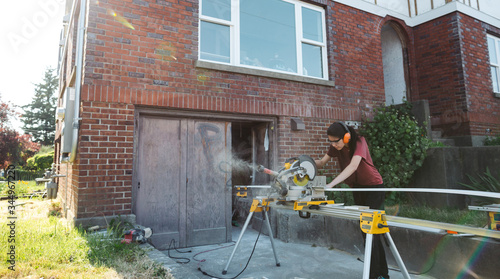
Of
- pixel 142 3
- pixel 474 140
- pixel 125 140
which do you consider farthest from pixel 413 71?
pixel 125 140

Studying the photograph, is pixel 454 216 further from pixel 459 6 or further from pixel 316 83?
pixel 459 6

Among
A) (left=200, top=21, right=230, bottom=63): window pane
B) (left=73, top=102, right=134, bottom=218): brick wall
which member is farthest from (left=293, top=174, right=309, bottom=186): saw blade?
(left=200, top=21, right=230, bottom=63): window pane

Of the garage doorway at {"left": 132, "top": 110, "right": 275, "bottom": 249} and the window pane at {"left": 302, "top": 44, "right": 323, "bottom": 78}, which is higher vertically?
the window pane at {"left": 302, "top": 44, "right": 323, "bottom": 78}

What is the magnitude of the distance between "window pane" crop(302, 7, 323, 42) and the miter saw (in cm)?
459

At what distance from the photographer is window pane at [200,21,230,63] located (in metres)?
5.91

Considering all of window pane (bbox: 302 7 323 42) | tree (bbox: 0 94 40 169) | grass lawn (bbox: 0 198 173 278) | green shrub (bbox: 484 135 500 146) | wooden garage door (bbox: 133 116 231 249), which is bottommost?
grass lawn (bbox: 0 198 173 278)

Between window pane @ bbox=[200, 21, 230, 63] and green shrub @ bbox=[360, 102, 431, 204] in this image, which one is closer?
window pane @ bbox=[200, 21, 230, 63]

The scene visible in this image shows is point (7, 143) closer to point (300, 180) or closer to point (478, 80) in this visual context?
point (300, 180)

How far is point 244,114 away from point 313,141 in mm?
1704

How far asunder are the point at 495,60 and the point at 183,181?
10614mm

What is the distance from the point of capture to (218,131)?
19.6 feet

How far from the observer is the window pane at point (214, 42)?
5.91m

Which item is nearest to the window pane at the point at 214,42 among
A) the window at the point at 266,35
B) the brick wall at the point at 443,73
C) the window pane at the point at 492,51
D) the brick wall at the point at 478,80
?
the window at the point at 266,35

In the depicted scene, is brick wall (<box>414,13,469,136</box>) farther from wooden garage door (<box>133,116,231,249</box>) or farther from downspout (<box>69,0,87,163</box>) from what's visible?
downspout (<box>69,0,87,163</box>)
